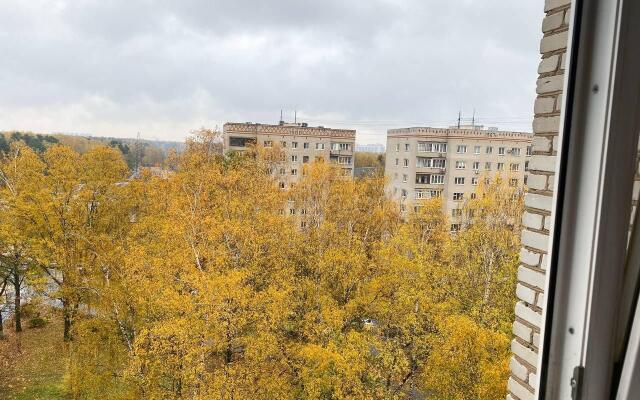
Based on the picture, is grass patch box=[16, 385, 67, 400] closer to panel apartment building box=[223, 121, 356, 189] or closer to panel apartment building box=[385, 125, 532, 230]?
panel apartment building box=[223, 121, 356, 189]

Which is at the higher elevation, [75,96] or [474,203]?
[75,96]

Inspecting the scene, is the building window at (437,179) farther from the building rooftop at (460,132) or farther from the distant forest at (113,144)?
the distant forest at (113,144)

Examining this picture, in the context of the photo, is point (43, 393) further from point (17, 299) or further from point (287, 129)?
point (287, 129)

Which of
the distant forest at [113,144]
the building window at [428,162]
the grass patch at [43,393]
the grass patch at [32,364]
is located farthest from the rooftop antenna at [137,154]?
the building window at [428,162]

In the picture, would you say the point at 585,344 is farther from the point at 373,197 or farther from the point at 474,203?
the point at 373,197

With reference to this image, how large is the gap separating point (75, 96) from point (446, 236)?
743 cm

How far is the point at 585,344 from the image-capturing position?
0.74 meters

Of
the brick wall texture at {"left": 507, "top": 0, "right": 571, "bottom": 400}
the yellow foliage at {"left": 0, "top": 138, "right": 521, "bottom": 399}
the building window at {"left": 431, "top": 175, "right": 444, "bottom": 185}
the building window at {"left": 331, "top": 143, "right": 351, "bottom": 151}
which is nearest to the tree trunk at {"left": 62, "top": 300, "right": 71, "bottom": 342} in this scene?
the yellow foliage at {"left": 0, "top": 138, "right": 521, "bottom": 399}

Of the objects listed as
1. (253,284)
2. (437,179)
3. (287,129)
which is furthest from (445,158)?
(253,284)

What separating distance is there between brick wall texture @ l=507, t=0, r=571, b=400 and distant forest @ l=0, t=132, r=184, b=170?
6.46 meters

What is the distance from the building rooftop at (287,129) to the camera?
18.5 m

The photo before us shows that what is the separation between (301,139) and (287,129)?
94 cm

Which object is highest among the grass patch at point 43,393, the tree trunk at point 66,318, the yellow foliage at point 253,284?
the yellow foliage at point 253,284

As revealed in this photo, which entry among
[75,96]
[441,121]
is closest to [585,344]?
[75,96]
